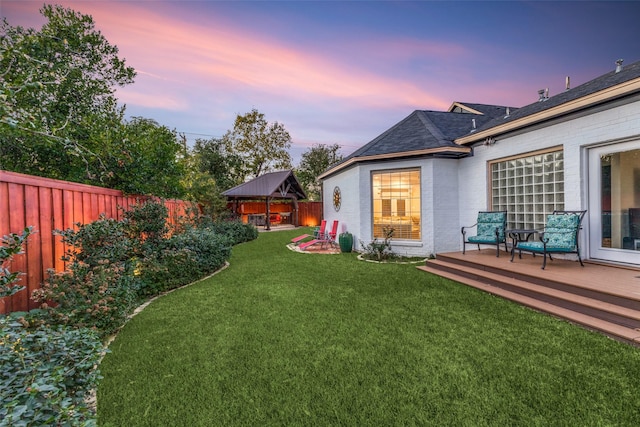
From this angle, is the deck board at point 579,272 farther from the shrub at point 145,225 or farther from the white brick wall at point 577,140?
the shrub at point 145,225

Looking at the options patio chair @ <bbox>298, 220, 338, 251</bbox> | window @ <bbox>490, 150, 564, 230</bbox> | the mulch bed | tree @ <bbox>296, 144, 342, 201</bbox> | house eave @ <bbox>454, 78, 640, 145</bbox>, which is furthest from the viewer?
tree @ <bbox>296, 144, 342, 201</bbox>

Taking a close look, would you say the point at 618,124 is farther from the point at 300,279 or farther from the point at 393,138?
the point at 300,279

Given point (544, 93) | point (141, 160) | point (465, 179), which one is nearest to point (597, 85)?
point (544, 93)

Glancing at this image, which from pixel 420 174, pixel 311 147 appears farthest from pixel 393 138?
pixel 311 147

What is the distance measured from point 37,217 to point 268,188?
15.3 meters

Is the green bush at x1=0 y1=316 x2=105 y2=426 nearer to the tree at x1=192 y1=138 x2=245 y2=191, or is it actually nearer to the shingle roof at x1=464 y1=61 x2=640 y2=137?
the shingle roof at x1=464 y1=61 x2=640 y2=137

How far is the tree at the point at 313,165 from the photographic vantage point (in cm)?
3028

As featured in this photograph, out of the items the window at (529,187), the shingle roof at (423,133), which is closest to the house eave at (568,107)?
the window at (529,187)

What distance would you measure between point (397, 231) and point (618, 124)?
5.24m

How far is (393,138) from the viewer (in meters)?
9.25

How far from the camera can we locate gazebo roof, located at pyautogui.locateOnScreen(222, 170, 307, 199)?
716 inches

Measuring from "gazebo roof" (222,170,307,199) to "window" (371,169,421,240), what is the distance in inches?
413

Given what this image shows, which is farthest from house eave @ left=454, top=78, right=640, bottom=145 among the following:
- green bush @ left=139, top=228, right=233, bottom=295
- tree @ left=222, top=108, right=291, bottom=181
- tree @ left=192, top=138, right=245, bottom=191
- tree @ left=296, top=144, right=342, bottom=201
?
tree @ left=192, top=138, right=245, bottom=191

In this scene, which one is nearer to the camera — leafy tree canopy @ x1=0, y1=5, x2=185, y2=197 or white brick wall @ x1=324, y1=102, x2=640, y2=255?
white brick wall @ x1=324, y1=102, x2=640, y2=255
